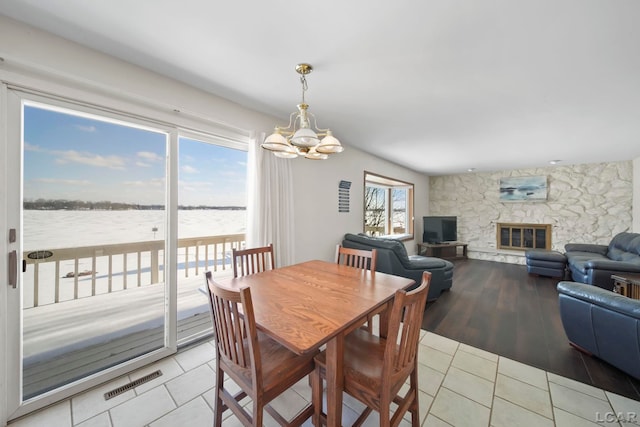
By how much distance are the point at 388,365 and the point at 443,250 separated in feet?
19.4

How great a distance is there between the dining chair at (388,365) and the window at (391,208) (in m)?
4.61

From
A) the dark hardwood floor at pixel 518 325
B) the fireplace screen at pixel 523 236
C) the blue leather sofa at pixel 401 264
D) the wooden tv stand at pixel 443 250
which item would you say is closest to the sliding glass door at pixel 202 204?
the blue leather sofa at pixel 401 264

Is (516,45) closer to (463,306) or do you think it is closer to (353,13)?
(353,13)

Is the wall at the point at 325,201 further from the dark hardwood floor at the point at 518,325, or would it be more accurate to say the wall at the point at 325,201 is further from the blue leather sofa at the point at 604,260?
the blue leather sofa at the point at 604,260

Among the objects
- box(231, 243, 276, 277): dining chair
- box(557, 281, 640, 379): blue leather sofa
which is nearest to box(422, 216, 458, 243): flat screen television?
box(557, 281, 640, 379): blue leather sofa

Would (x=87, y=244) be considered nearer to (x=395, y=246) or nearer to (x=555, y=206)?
(x=395, y=246)

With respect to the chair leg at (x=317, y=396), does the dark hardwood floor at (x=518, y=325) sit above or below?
below

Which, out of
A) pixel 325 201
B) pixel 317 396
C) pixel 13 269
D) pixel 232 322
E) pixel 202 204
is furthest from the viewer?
pixel 325 201

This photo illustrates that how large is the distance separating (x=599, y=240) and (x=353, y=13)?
23.3 feet

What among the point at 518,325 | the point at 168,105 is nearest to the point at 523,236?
the point at 518,325

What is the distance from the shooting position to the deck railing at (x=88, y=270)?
5.62 ft

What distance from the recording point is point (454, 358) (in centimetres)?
211

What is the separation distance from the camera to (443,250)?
617cm

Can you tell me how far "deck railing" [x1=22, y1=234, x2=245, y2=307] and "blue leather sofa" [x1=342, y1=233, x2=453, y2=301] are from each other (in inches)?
98.3
